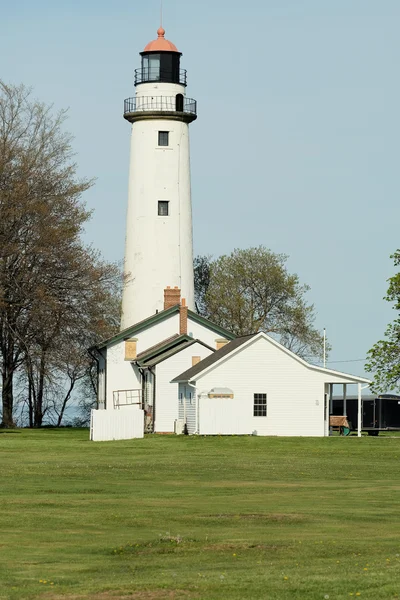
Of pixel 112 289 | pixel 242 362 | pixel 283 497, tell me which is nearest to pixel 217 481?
pixel 283 497

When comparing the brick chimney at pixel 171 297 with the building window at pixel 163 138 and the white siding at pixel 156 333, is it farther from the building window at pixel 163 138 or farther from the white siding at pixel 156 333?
the building window at pixel 163 138

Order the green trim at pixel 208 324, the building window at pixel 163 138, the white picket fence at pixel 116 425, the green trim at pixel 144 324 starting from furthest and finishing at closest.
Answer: the building window at pixel 163 138, the green trim at pixel 208 324, the green trim at pixel 144 324, the white picket fence at pixel 116 425

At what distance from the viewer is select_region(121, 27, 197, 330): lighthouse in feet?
216

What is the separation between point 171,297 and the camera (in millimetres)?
65375

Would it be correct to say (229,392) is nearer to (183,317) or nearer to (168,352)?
(168,352)

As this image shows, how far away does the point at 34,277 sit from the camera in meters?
58.0

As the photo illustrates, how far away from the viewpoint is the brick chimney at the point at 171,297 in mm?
65250

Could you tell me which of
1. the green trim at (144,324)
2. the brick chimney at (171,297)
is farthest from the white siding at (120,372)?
the brick chimney at (171,297)

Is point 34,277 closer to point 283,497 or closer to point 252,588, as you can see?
point 283,497

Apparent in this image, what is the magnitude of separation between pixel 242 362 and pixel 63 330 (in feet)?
29.2

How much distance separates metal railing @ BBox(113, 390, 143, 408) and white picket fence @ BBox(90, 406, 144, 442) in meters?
10.0

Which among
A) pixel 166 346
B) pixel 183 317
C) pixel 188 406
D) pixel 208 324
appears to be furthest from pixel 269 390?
pixel 208 324

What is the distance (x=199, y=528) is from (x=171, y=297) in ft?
151

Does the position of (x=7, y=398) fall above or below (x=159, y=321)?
below
